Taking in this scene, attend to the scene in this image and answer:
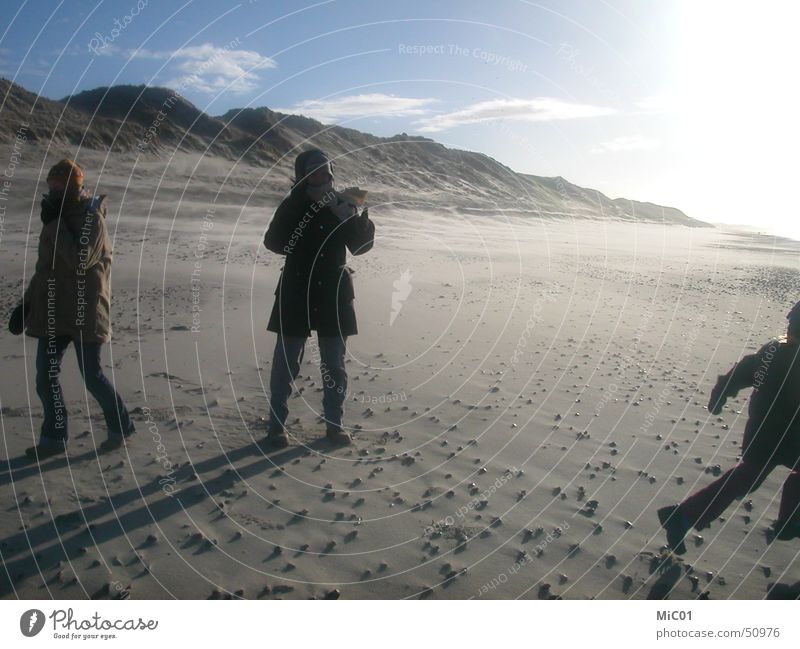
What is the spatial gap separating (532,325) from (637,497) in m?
5.62

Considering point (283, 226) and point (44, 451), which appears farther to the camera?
point (283, 226)

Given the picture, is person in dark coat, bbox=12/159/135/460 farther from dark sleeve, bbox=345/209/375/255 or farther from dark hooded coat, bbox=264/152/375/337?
dark sleeve, bbox=345/209/375/255

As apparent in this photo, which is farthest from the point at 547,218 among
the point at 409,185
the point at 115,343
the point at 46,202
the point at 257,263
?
the point at 46,202

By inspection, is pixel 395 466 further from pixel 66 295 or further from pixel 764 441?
pixel 66 295

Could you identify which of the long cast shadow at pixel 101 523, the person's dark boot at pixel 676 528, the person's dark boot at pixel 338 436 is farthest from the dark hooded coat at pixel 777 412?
the long cast shadow at pixel 101 523

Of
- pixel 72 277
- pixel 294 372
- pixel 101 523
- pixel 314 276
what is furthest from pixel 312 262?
pixel 101 523

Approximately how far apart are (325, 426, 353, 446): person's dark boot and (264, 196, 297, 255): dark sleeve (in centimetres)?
151

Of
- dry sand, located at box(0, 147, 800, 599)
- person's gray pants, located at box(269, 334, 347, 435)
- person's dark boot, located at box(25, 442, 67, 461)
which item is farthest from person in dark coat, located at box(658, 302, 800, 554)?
person's dark boot, located at box(25, 442, 67, 461)

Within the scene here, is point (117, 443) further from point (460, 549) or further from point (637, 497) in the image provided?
point (637, 497)

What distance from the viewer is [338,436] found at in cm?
529

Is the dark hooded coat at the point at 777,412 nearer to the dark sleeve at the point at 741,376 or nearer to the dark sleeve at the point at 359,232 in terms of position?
the dark sleeve at the point at 741,376

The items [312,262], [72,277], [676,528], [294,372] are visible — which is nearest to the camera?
[676,528]

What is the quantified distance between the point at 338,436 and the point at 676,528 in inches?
102

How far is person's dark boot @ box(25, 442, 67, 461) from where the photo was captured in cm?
458
